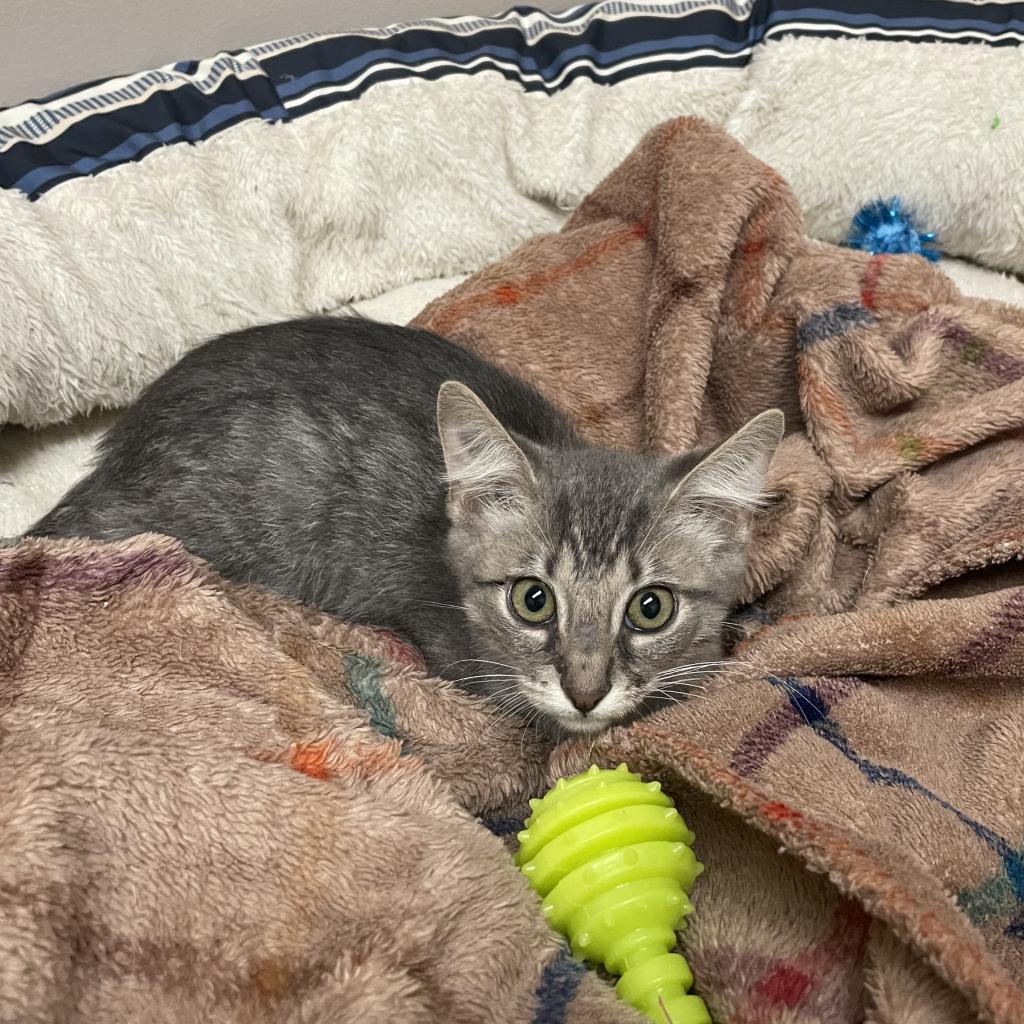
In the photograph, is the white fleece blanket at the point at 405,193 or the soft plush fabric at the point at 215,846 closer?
the soft plush fabric at the point at 215,846

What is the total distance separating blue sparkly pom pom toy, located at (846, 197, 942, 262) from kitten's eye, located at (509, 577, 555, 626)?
1.45 m

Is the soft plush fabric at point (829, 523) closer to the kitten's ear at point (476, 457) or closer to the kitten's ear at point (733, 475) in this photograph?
the kitten's ear at point (733, 475)

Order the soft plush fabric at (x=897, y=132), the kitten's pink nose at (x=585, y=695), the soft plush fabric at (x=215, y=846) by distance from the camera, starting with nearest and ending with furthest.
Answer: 1. the soft plush fabric at (x=215, y=846)
2. the kitten's pink nose at (x=585, y=695)
3. the soft plush fabric at (x=897, y=132)

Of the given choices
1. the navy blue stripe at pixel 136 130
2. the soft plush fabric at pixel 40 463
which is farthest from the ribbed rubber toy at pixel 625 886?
the navy blue stripe at pixel 136 130

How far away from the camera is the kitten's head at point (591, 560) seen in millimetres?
1340

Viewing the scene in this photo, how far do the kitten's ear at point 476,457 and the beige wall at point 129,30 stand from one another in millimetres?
1349

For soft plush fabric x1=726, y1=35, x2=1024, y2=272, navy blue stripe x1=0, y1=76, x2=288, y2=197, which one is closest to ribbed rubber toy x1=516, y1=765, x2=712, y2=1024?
navy blue stripe x1=0, y1=76, x2=288, y2=197

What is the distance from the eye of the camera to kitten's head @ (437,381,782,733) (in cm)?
134

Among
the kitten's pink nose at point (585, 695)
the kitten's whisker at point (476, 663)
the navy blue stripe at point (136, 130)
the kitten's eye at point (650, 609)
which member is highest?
the navy blue stripe at point (136, 130)

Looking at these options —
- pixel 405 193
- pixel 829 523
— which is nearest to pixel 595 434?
pixel 829 523

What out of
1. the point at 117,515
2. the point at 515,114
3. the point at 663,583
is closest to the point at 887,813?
the point at 663,583

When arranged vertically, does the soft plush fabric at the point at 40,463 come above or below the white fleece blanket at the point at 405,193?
below

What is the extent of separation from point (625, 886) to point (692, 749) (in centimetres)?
20

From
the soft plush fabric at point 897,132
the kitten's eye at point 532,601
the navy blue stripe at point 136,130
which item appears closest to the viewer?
the kitten's eye at point 532,601
